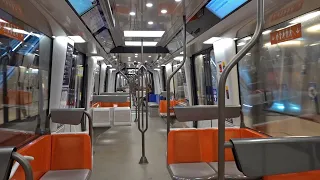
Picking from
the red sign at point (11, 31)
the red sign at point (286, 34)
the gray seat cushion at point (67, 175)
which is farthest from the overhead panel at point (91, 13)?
the red sign at point (286, 34)

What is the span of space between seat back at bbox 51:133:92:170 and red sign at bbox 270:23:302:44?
2.89m

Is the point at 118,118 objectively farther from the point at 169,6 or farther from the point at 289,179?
the point at 289,179

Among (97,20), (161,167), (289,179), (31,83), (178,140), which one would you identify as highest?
(97,20)

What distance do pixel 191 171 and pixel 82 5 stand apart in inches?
102

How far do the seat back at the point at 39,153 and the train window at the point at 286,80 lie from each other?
319cm

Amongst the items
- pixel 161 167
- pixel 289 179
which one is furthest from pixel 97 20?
pixel 289 179

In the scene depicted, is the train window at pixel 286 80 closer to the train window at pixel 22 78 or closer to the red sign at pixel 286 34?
the red sign at pixel 286 34

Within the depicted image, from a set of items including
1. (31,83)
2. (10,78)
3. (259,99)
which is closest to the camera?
(10,78)

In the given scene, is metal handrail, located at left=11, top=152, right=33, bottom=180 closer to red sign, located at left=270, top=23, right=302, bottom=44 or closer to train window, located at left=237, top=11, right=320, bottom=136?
train window, located at left=237, top=11, right=320, bottom=136

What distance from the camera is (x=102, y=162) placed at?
16.2ft

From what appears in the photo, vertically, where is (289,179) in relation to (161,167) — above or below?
above

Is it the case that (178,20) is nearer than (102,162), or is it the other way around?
(178,20)

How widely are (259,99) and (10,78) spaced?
3.66 m

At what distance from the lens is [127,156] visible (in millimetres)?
5371
